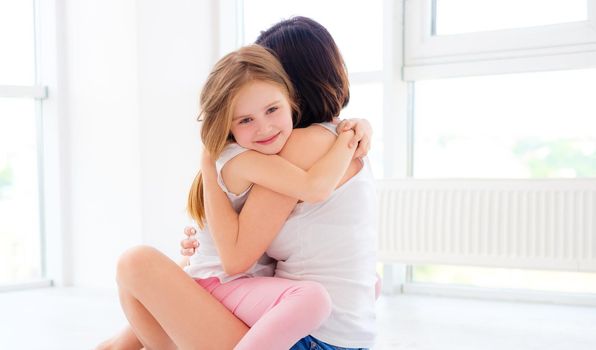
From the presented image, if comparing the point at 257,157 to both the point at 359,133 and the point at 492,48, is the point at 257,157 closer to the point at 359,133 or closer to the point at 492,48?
the point at 359,133

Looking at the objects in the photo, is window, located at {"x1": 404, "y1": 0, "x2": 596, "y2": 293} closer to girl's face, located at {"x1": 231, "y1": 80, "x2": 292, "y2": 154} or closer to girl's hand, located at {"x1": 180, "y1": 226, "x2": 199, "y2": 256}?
girl's hand, located at {"x1": 180, "y1": 226, "x2": 199, "y2": 256}

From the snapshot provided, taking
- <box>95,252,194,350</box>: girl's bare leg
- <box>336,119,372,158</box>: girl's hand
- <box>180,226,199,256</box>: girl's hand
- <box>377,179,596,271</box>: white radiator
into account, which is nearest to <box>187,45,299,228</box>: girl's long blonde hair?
<box>336,119,372,158</box>: girl's hand

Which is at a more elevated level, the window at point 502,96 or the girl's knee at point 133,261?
the window at point 502,96

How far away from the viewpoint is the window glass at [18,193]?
3.62 meters

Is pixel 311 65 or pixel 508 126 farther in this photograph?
pixel 508 126

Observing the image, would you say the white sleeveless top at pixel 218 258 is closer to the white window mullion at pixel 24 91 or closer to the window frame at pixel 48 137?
the window frame at pixel 48 137

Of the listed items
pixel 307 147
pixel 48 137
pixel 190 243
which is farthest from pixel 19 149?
pixel 307 147

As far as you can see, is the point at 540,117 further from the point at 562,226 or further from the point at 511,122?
the point at 562,226

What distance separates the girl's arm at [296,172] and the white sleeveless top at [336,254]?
0.23 feet

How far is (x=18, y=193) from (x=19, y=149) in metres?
0.25

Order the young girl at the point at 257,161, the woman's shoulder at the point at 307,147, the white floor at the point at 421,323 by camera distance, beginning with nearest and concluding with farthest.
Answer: the young girl at the point at 257,161 < the woman's shoulder at the point at 307,147 < the white floor at the point at 421,323

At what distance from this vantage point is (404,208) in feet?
9.85

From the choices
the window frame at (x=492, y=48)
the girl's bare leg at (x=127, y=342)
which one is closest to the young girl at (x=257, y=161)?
the girl's bare leg at (x=127, y=342)

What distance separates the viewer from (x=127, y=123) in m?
3.36
